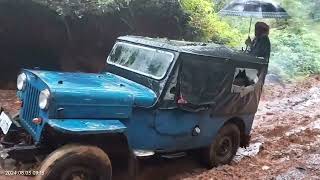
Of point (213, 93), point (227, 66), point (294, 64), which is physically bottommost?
point (294, 64)

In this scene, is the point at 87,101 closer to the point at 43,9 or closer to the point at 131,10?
the point at 43,9

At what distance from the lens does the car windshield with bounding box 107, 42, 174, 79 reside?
17.1 ft

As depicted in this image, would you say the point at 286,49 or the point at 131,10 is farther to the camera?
the point at 286,49

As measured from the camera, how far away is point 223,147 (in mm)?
6281

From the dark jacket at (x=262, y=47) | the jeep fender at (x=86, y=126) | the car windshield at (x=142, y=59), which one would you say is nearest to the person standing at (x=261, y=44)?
the dark jacket at (x=262, y=47)

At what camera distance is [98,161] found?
430cm

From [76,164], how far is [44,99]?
0.75 meters

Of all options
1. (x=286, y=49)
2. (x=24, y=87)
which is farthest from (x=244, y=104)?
(x=286, y=49)

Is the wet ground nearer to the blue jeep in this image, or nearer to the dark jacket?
the blue jeep

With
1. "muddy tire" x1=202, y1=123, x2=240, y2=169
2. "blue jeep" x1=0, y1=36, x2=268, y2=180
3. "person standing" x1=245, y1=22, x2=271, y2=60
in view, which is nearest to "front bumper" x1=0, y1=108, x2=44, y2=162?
"blue jeep" x1=0, y1=36, x2=268, y2=180

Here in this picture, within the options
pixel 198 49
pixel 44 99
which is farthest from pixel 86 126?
pixel 198 49

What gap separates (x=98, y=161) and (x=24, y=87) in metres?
1.37

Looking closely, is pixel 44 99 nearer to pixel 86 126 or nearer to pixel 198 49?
pixel 86 126

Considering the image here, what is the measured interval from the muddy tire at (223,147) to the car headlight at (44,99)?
2629mm
